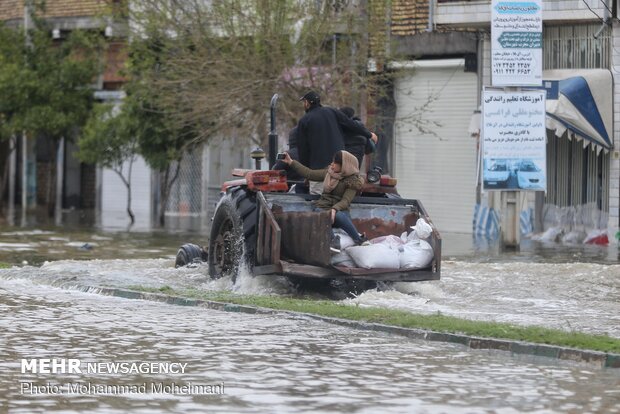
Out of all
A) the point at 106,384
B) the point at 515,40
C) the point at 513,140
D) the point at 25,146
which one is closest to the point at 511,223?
the point at 513,140

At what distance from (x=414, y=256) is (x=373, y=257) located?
0.52 meters

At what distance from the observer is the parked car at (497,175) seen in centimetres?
2658

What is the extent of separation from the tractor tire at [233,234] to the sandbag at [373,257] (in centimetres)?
124

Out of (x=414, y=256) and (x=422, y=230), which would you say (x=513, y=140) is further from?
(x=414, y=256)

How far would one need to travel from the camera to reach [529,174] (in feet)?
87.5

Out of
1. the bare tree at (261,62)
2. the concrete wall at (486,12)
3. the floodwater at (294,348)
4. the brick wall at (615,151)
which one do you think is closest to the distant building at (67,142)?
the bare tree at (261,62)

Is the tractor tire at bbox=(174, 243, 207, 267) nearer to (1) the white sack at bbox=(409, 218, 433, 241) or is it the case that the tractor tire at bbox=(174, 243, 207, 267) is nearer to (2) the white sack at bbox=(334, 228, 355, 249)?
(2) the white sack at bbox=(334, 228, 355, 249)

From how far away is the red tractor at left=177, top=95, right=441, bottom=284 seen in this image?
1572cm

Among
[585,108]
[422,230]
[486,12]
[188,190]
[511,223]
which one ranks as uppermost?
[486,12]

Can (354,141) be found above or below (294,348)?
above

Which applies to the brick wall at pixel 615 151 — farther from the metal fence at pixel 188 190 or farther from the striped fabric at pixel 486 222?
the metal fence at pixel 188 190

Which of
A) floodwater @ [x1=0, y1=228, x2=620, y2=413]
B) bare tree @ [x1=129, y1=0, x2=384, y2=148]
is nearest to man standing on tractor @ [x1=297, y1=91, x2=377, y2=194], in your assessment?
floodwater @ [x1=0, y1=228, x2=620, y2=413]

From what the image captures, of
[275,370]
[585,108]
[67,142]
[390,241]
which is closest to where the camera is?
[275,370]

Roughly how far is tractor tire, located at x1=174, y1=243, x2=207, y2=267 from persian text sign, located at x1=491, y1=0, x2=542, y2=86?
825cm
